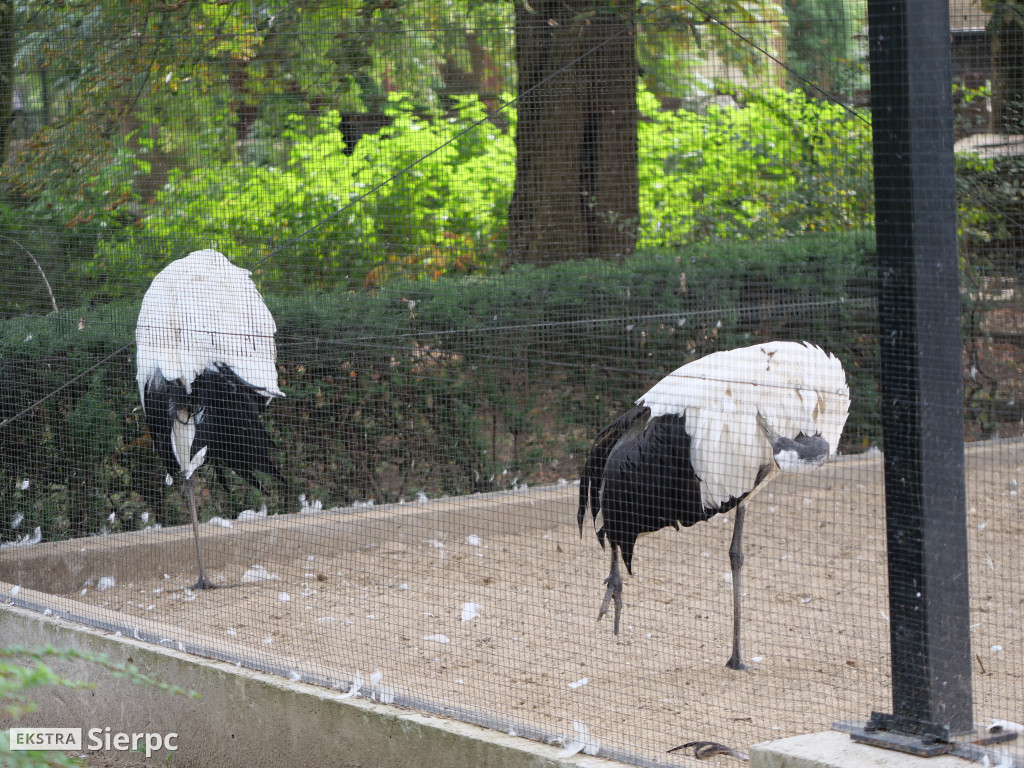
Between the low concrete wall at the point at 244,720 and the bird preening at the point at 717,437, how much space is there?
1120 mm

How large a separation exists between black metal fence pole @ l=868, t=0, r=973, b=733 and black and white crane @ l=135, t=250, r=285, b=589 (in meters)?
2.70

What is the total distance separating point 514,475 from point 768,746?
351 cm

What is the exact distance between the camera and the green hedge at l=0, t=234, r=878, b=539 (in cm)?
497

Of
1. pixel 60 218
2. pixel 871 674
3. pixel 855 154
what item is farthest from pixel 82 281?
pixel 855 154

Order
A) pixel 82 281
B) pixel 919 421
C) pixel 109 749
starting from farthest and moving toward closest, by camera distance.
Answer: pixel 82 281 < pixel 109 749 < pixel 919 421

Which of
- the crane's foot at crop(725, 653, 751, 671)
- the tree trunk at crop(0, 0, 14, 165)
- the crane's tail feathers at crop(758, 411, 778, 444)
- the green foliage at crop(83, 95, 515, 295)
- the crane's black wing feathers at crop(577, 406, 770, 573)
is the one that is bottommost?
the crane's foot at crop(725, 653, 751, 671)

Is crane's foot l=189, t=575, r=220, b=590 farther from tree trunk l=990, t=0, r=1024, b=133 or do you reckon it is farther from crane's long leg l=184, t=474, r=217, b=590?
tree trunk l=990, t=0, r=1024, b=133

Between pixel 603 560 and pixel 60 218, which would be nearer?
pixel 603 560

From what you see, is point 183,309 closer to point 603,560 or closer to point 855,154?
point 603,560

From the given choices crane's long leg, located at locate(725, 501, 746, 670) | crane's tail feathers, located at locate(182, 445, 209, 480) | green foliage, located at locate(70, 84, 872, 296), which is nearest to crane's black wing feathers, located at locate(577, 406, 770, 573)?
crane's long leg, located at locate(725, 501, 746, 670)

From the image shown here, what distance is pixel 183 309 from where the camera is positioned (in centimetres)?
446

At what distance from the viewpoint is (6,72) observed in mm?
5711

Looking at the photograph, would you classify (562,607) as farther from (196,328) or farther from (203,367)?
(196,328)

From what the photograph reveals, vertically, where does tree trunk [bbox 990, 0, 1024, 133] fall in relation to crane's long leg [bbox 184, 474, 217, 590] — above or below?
above
